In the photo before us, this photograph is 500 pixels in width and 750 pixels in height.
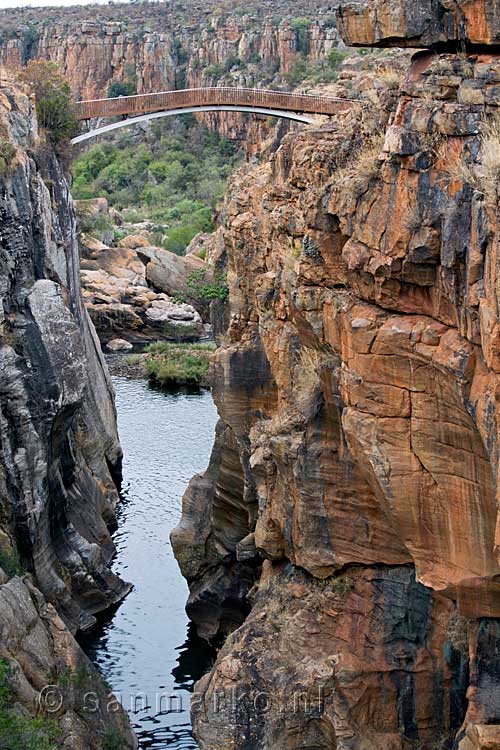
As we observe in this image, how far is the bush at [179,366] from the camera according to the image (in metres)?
50.8

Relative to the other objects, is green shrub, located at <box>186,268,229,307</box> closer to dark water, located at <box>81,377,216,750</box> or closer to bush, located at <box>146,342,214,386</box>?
bush, located at <box>146,342,214,386</box>

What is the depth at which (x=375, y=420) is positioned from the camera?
17734 mm

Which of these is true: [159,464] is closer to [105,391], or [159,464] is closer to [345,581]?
[105,391]

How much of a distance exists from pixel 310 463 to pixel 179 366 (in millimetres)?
30823

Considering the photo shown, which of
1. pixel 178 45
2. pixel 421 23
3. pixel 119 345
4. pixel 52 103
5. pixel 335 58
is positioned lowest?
pixel 119 345

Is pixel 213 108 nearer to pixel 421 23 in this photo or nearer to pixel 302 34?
pixel 421 23

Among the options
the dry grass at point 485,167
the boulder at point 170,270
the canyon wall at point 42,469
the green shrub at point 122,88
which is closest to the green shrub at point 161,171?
the green shrub at point 122,88

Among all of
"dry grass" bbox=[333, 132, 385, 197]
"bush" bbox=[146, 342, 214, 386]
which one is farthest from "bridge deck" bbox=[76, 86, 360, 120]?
"dry grass" bbox=[333, 132, 385, 197]

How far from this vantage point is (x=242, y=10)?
337ft

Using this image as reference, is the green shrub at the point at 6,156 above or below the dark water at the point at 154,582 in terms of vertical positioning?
above

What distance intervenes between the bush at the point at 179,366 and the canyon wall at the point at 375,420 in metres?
23.8

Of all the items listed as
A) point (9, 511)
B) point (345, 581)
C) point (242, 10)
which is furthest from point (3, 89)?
point (242, 10)

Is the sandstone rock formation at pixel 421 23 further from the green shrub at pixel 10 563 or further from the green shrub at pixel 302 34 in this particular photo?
the green shrub at pixel 302 34

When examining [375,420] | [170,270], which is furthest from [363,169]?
[170,270]
